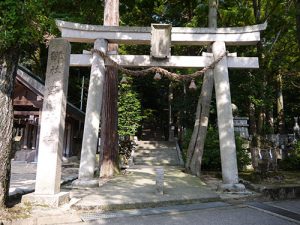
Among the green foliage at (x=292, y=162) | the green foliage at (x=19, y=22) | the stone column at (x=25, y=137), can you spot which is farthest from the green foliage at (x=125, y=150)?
the green foliage at (x=19, y=22)

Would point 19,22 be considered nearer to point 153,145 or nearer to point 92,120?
point 92,120

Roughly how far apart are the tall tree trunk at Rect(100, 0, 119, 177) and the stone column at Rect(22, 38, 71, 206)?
4.71m

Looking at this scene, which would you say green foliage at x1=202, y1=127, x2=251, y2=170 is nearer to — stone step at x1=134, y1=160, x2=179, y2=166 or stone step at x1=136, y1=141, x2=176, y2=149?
stone step at x1=134, y1=160, x2=179, y2=166

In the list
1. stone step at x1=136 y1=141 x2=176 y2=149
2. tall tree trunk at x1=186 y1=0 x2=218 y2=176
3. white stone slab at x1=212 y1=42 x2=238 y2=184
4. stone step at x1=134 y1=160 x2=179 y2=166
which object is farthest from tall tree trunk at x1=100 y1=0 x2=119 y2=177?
stone step at x1=136 y1=141 x2=176 y2=149

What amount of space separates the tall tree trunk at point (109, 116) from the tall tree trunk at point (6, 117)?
5.73 m

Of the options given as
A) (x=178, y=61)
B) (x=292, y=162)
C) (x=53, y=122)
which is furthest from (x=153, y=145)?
(x=53, y=122)

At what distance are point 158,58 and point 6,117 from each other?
484 centimetres

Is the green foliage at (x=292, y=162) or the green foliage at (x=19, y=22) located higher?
the green foliage at (x=19, y=22)

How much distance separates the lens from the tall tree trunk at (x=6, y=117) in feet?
18.5

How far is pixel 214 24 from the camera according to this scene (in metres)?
12.6

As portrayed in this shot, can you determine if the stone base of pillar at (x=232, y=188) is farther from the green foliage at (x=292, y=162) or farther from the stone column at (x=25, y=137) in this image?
the stone column at (x=25, y=137)

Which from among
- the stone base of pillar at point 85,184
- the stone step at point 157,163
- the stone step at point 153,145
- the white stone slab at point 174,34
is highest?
the white stone slab at point 174,34

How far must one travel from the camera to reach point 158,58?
9.13 m

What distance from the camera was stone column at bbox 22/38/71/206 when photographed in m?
6.35
